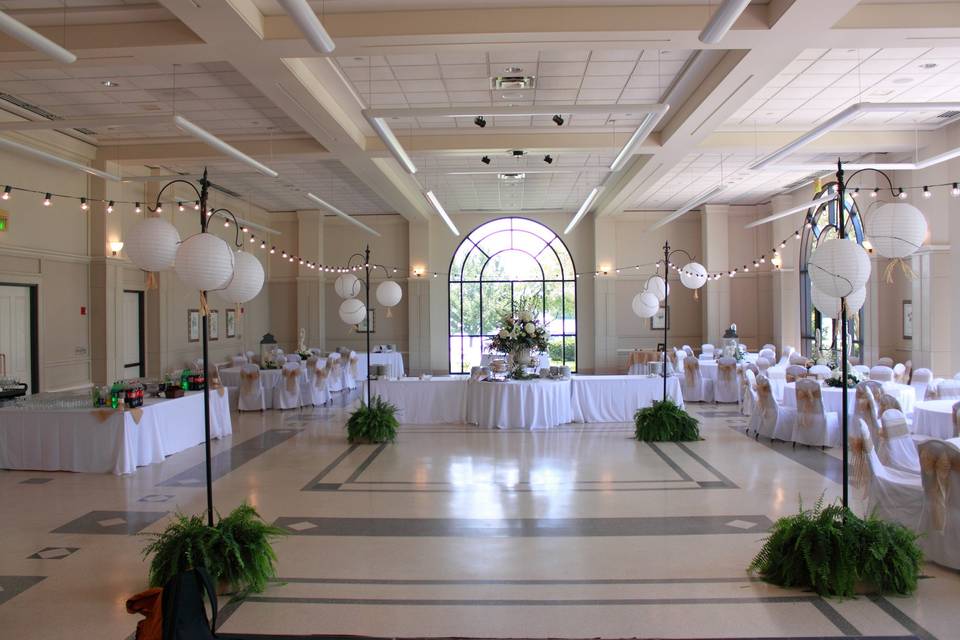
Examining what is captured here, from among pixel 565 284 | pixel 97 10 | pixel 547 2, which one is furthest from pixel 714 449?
pixel 565 284

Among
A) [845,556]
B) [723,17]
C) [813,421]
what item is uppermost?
[723,17]

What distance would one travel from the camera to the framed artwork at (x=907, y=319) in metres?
12.3

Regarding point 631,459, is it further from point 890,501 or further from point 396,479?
point 890,501

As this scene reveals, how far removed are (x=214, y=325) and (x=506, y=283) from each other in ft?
26.9

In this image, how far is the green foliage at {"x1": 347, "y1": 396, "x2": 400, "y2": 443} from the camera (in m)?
9.05

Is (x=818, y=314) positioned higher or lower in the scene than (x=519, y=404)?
higher

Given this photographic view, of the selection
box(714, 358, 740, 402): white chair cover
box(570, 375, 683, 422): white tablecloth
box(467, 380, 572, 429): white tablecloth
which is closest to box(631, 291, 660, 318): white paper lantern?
box(570, 375, 683, 422): white tablecloth

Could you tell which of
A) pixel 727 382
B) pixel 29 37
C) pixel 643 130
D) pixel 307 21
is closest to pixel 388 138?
pixel 643 130

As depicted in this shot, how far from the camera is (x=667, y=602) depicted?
3.94m

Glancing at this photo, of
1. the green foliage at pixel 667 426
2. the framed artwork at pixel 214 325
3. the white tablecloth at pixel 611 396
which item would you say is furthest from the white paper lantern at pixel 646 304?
the framed artwork at pixel 214 325

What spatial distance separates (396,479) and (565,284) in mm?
13737

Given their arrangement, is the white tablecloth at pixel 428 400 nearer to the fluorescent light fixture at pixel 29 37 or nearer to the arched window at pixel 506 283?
the fluorescent light fixture at pixel 29 37

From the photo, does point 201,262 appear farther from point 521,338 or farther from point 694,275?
point 694,275

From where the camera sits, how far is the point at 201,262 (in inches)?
175
